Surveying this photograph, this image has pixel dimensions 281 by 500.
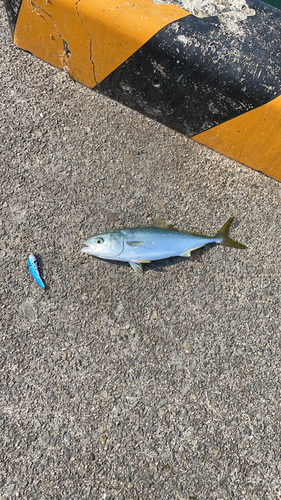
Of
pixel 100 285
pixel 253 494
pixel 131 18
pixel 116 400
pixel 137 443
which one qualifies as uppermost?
pixel 131 18

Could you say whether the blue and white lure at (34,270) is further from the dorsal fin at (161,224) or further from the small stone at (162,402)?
the small stone at (162,402)

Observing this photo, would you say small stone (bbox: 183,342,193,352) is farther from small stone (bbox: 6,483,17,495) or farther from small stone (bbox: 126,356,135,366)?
small stone (bbox: 6,483,17,495)

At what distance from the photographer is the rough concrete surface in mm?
2527

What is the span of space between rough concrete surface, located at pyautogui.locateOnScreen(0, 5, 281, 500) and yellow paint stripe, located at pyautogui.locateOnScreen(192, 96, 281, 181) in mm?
129

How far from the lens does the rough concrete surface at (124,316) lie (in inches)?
99.5

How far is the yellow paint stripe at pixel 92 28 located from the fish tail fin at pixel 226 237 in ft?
5.92

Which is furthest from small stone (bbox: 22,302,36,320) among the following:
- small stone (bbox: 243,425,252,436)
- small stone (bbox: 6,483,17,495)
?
small stone (bbox: 243,425,252,436)

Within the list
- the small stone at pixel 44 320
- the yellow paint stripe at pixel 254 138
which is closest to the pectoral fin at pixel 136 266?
the small stone at pixel 44 320

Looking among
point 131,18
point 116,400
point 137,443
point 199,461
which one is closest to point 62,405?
point 116,400

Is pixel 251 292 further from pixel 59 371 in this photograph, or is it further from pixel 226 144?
pixel 59 371

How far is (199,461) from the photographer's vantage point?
8.43 ft

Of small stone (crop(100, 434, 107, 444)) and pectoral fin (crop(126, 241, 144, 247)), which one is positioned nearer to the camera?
small stone (crop(100, 434, 107, 444))

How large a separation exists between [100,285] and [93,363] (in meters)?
0.70

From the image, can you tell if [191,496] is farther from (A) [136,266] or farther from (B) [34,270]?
(B) [34,270]
